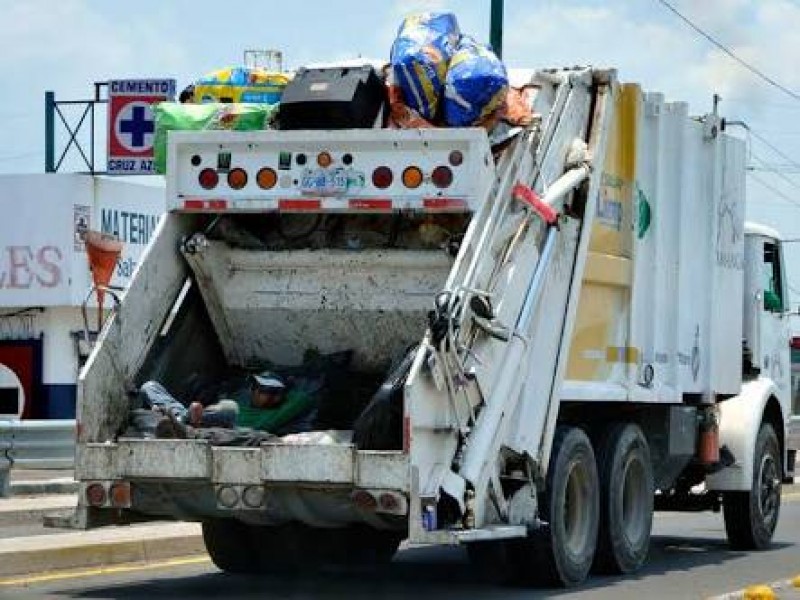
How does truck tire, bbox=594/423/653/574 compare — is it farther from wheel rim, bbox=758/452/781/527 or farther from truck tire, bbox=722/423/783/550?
wheel rim, bbox=758/452/781/527

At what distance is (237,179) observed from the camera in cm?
1179

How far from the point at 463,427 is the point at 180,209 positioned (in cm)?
238

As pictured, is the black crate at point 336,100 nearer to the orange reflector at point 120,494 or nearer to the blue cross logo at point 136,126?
the orange reflector at point 120,494

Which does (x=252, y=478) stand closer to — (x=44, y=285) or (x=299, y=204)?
(x=299, y=204)

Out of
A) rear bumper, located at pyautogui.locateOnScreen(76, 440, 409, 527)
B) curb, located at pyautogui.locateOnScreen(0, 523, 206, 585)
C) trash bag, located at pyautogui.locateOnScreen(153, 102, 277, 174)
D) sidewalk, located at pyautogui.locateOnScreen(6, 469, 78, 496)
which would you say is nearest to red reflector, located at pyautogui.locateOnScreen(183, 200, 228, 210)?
→ trash bag, located at pyautogui.locateOnScreen(153, 102, 277, 174)

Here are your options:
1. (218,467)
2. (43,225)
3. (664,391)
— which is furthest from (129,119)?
(218,467)

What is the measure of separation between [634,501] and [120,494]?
4069 millimetres

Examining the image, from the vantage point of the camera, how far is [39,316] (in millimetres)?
29844

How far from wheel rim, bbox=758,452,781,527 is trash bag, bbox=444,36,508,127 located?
5285mm

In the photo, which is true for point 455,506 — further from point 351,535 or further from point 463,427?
point 351,535

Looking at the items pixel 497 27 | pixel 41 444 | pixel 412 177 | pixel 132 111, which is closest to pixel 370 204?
pixel 412 177

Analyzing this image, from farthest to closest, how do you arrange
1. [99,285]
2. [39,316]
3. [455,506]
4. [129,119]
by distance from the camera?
[129,119] < [39,316] < [99,285] < [455,506]

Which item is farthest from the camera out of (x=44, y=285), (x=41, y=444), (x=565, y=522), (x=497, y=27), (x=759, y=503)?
(x=44, y=285)

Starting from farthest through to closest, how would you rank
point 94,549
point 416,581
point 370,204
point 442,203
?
1. point 94,549
2. point 416,581
3. point 370,204
4. point 442,203
